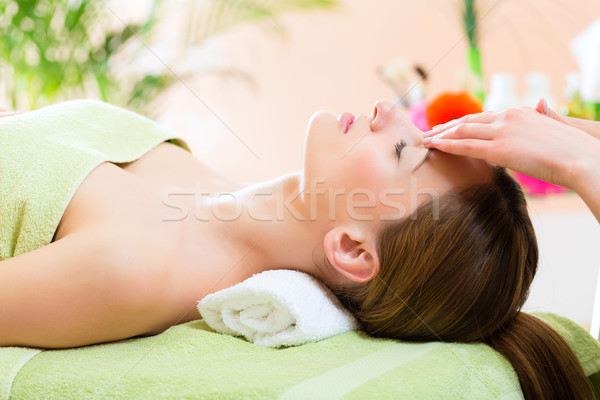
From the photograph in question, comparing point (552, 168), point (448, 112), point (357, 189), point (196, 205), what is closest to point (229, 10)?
point (448, 112)

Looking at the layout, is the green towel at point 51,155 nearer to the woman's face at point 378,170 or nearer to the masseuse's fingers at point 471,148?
the woman's face at point 378,170

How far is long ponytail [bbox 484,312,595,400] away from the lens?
0.91 metres

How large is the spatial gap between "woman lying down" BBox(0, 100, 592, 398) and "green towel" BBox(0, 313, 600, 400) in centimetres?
5

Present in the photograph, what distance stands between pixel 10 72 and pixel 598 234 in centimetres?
207

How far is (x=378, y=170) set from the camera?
102 centimetres

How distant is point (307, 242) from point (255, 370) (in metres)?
0.33

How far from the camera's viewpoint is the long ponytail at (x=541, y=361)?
0.91 m

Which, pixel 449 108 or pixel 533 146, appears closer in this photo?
pixel 533 146

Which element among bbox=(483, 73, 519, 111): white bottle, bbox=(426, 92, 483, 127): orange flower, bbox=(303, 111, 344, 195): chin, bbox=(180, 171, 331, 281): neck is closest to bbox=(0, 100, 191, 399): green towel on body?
bbox=(180, 171, 331, 281): neck

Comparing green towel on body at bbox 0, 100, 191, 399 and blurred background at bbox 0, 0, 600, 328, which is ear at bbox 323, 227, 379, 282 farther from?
blurred background at bbox 0, 0, 600, 328

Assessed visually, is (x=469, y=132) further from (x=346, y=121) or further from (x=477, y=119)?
(x=346, y=121)

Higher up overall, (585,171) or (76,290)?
(585,171)

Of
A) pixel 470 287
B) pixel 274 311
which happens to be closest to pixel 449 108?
pixel 470 287

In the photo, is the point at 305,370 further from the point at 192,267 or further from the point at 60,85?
the point at 60,85
